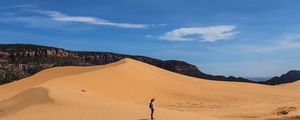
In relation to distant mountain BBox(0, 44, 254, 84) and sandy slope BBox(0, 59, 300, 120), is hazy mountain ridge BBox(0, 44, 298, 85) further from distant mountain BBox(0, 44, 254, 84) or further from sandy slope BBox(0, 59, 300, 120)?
sandy slope BBox(0, 59, 300, 120)

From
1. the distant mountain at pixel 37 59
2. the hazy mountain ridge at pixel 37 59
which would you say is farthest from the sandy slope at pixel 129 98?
the distant mountain at pixel 37 59

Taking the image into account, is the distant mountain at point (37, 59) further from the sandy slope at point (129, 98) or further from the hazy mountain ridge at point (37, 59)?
the sandy slope at point (129, 98)

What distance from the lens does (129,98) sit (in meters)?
40.7

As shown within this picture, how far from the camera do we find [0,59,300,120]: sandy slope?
24.7 m

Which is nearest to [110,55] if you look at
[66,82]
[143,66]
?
[143,66]

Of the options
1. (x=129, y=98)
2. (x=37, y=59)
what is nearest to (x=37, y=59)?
(x=37, y=59)

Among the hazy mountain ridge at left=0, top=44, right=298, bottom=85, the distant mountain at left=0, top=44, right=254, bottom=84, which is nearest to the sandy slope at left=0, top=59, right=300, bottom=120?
the hazy mountain ridge at left=0, top=44, right=298, bottom=85

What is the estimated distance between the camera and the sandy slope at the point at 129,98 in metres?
24.7

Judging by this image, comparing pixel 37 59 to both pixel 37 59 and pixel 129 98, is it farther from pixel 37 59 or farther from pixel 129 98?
pixel 129 98

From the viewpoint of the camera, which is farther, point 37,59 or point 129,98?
point 37,59

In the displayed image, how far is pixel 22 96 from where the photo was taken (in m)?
33.5

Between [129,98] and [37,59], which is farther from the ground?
[37,59]

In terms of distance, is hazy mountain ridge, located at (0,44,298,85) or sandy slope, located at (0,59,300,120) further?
hazy mountain ridge, located at (0,44,298,85)

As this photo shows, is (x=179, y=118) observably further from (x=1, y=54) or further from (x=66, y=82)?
(x=1, y=54)
